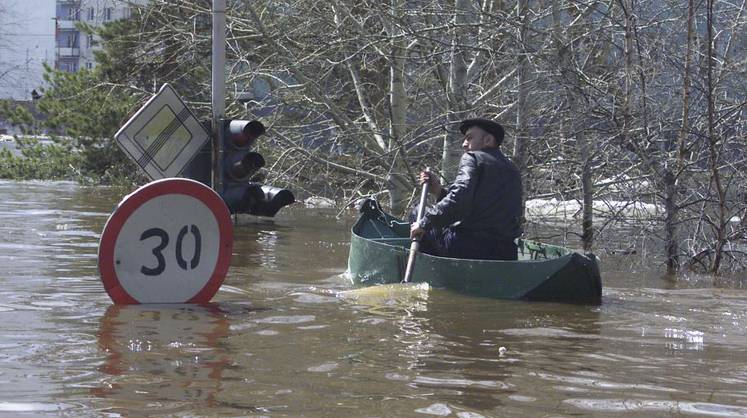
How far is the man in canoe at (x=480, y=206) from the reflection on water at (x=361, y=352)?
664mm

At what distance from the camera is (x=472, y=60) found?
16.2 m

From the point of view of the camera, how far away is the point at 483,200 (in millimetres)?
10148

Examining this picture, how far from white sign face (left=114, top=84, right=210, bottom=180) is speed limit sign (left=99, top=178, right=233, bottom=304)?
188 cm

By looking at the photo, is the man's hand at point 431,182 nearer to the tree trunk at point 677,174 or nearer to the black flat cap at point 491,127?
the black flat cap at point 491,127

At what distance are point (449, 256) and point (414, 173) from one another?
19.6 ft

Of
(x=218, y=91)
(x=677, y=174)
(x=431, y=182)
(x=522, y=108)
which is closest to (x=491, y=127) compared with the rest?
(x=431, y=182)

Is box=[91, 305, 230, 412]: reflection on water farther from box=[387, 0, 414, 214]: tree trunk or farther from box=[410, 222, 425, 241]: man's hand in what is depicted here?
box=[387, 0, 414, 214]: tree trunk

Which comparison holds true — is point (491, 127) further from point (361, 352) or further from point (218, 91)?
point (361, 352)

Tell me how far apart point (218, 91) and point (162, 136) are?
1.19m

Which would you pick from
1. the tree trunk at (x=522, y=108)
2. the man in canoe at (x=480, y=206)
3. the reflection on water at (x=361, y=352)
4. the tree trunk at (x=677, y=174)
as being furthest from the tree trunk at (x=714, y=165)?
the man in canoe at (x=480, y=206)

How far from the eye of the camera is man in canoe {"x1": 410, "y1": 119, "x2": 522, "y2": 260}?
10.1 m

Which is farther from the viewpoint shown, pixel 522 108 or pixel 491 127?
pixel 522 108

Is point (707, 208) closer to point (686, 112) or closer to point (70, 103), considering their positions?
point (686, 112)

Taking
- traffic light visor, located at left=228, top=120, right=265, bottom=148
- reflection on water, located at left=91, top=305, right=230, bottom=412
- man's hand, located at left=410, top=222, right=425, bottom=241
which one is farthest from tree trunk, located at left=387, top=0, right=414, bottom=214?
reflection on water, located at left=91, top=305, right=230, bottom=412
